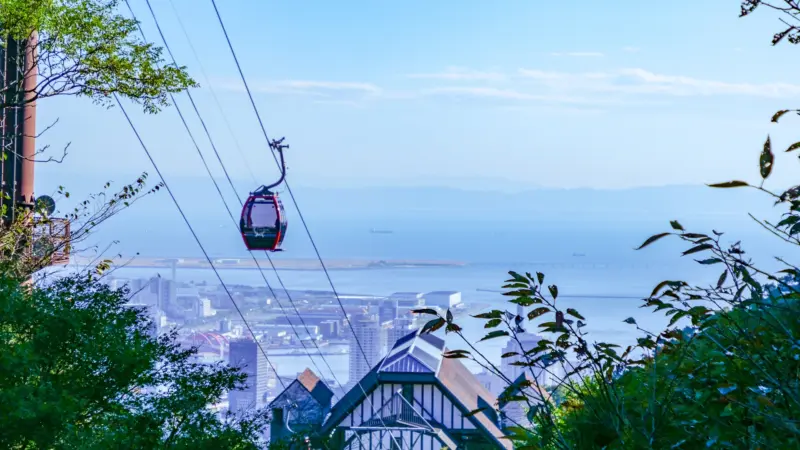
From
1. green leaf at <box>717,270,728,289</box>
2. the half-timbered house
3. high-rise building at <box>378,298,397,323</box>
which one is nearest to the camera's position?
green leaf at <box>717,270,728,289</box>

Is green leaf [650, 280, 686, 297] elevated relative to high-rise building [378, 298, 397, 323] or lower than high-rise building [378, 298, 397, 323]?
elevated

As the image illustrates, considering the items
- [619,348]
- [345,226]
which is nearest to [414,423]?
[619,348]

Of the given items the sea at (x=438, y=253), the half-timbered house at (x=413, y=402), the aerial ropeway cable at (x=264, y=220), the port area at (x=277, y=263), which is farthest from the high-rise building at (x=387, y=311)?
the aerial ropeway cable at (x=264, y=220)

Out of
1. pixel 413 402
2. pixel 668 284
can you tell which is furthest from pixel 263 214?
pixel 668 284

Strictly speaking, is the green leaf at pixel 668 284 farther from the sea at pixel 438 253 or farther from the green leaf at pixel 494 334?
the sea at pixel 438 253

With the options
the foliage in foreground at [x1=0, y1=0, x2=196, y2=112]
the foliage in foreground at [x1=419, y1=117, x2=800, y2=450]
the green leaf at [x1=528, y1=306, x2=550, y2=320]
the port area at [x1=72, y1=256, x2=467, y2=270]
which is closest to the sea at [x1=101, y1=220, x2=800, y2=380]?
the port area at [x1=72, y1=256, x2=467, y2=270]

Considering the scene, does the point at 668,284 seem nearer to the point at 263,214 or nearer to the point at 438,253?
the point at 263,214

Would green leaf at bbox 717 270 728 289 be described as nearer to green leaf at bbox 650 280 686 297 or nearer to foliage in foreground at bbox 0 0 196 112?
green leaf at bbox 650 280 686 297
